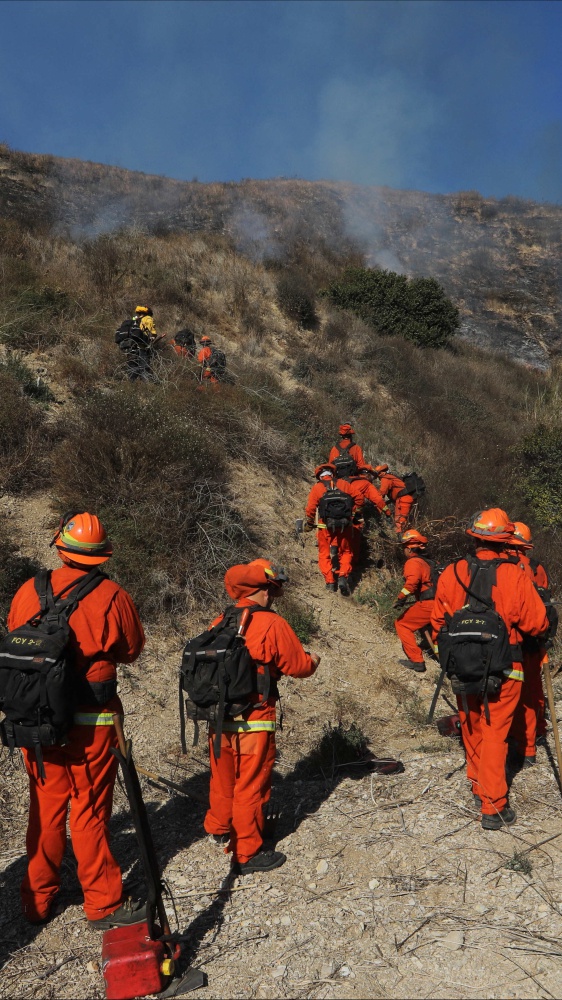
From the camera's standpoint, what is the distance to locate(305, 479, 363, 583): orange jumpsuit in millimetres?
7789

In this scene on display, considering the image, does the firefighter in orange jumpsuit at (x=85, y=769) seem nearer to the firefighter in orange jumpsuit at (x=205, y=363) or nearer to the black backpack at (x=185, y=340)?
the firefighter in orange jumpsuit at (x=205, y=363)

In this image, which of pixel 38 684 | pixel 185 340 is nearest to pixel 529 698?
pixel 38 684

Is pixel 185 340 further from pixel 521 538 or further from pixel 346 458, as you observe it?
pixel 521 538

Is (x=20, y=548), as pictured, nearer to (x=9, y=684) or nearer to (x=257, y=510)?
(x=257, y=510)

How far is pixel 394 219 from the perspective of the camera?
99.0 feet

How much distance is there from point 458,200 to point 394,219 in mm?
6113

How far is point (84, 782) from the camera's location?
2.99 metres

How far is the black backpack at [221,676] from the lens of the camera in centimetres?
331

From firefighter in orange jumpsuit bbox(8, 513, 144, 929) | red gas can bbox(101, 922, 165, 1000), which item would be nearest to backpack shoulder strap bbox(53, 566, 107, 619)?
firefighter in orange jumpsuit bbox(8, 513, 144, 929)

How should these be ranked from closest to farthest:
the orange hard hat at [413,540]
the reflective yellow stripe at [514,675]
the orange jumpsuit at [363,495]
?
the reflective yellow stripe at [514,675]
the orange hard hat at [413,540]
the orange jumpsuit at [363,495]

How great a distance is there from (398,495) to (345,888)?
6.09 meters

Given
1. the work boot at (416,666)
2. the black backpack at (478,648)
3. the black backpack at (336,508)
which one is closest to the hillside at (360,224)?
the black backpack at (336,508)

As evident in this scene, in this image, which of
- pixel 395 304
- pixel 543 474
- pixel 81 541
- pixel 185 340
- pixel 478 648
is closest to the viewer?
pixel 81 541

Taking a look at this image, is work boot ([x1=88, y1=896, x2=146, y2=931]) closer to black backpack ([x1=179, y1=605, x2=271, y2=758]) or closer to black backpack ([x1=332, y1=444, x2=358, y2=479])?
black backpack ([x1=179, y1=605, x2=271, y2=758])
